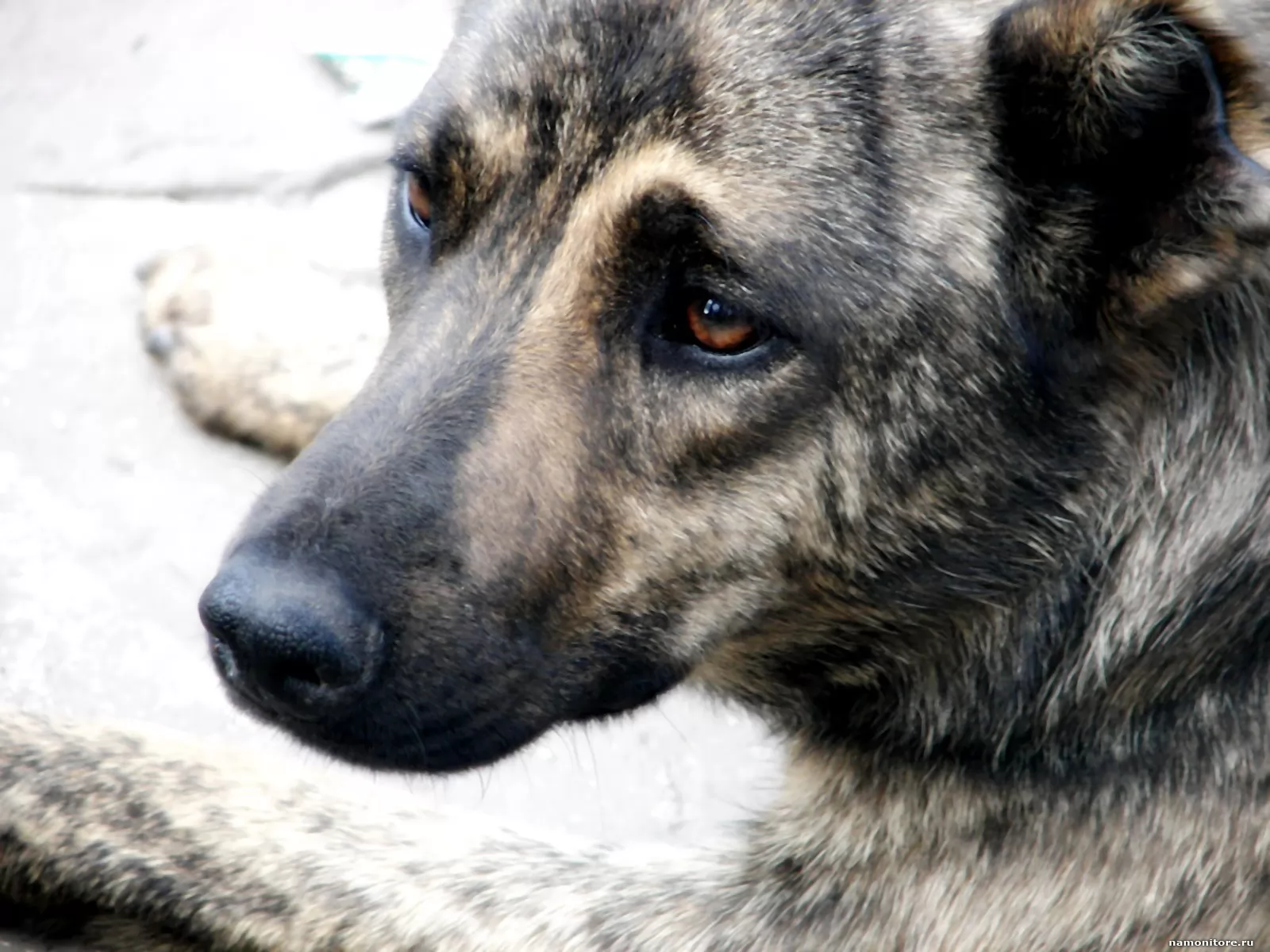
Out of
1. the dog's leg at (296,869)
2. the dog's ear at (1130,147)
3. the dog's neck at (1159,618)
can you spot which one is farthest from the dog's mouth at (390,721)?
the dog's ear at (1130,147)

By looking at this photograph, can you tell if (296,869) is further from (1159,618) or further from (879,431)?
(1159,618)

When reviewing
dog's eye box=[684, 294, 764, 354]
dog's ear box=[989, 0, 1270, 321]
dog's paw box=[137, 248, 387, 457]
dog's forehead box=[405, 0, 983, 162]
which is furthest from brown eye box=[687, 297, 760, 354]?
dog's paw box=[137, 248, 387, 457]

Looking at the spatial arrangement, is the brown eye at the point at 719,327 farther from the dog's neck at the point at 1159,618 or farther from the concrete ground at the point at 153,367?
the concrete ground at the point at 153,367

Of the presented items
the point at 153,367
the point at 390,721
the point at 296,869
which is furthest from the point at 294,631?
the point at 153,367

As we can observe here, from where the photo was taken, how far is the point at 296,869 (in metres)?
3.50

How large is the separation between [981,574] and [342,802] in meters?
1.57

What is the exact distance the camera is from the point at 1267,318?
2.83 meters

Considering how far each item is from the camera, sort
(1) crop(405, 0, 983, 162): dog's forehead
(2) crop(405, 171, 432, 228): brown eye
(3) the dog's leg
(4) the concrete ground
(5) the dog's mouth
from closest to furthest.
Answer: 1. (5) the dog's mouth
2. (1) crop(405, 0, 983, 162): dog's forehead
3. (2) crop(405, 171, 432, 228): brown eye
4. (3) the dog's leg
5. (4) the concrete ground

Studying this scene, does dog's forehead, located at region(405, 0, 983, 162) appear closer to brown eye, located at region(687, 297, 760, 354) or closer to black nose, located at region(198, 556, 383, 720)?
brown eye, located at region(687, 297, 760, 354)

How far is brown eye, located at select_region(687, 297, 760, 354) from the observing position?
9.16 ft

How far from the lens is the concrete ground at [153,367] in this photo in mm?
4152

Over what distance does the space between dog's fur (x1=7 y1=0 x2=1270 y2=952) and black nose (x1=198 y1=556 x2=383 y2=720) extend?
0.03m

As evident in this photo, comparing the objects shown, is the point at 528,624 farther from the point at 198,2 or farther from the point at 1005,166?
the point at 198,2

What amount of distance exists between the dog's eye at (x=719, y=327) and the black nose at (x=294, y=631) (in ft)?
2.43
